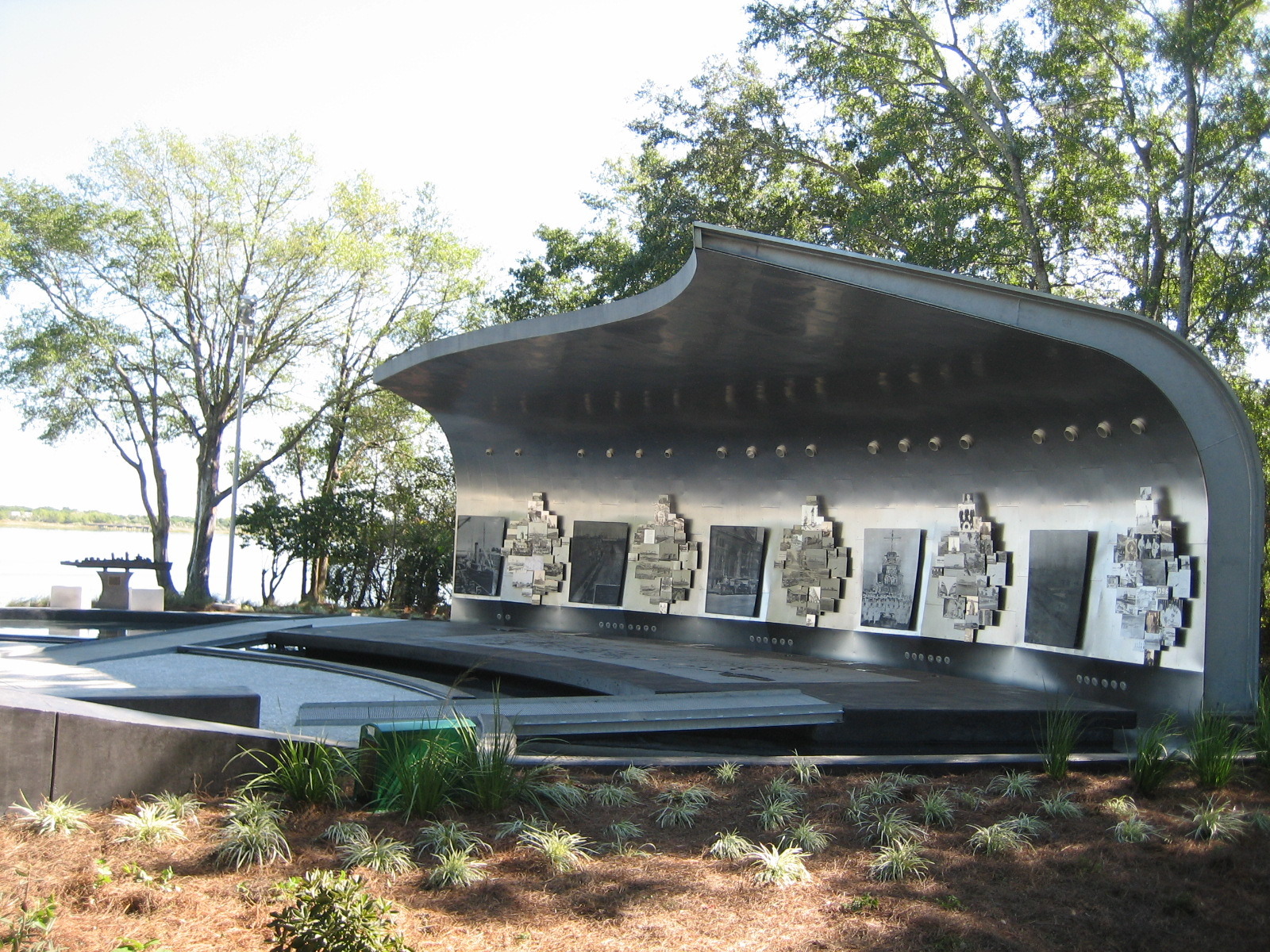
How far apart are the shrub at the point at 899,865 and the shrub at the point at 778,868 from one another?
31cm

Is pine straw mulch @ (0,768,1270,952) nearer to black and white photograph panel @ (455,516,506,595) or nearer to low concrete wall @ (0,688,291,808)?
low concrete wall @ (0,688,291,808)

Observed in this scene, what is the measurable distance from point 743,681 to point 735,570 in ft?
15.1

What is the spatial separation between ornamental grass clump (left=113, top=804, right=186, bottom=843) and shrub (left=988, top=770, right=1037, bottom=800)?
4.12 metres

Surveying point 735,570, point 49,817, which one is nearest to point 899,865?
point 49,817

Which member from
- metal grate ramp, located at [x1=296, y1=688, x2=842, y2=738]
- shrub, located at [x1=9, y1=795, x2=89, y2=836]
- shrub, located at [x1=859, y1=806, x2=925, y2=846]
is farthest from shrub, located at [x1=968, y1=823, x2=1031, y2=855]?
shrub, located at [x1=9, y1=795, x2=89, y2=836]

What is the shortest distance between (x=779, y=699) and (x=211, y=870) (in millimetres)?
4539

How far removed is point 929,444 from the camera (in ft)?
36.4

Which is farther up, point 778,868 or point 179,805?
point 778,868

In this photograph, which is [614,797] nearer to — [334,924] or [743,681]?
[334,924]

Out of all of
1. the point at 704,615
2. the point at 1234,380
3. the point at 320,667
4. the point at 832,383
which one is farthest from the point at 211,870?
the point at 1234,380

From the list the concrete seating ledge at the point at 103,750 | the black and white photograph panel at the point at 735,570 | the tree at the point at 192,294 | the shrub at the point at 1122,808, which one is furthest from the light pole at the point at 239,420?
the shrub at the point at 1122,808

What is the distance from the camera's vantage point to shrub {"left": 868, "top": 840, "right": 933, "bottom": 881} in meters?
4.21

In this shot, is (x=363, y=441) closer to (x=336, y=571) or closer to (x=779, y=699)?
(x=336, y=571)

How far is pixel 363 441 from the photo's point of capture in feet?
80.2
